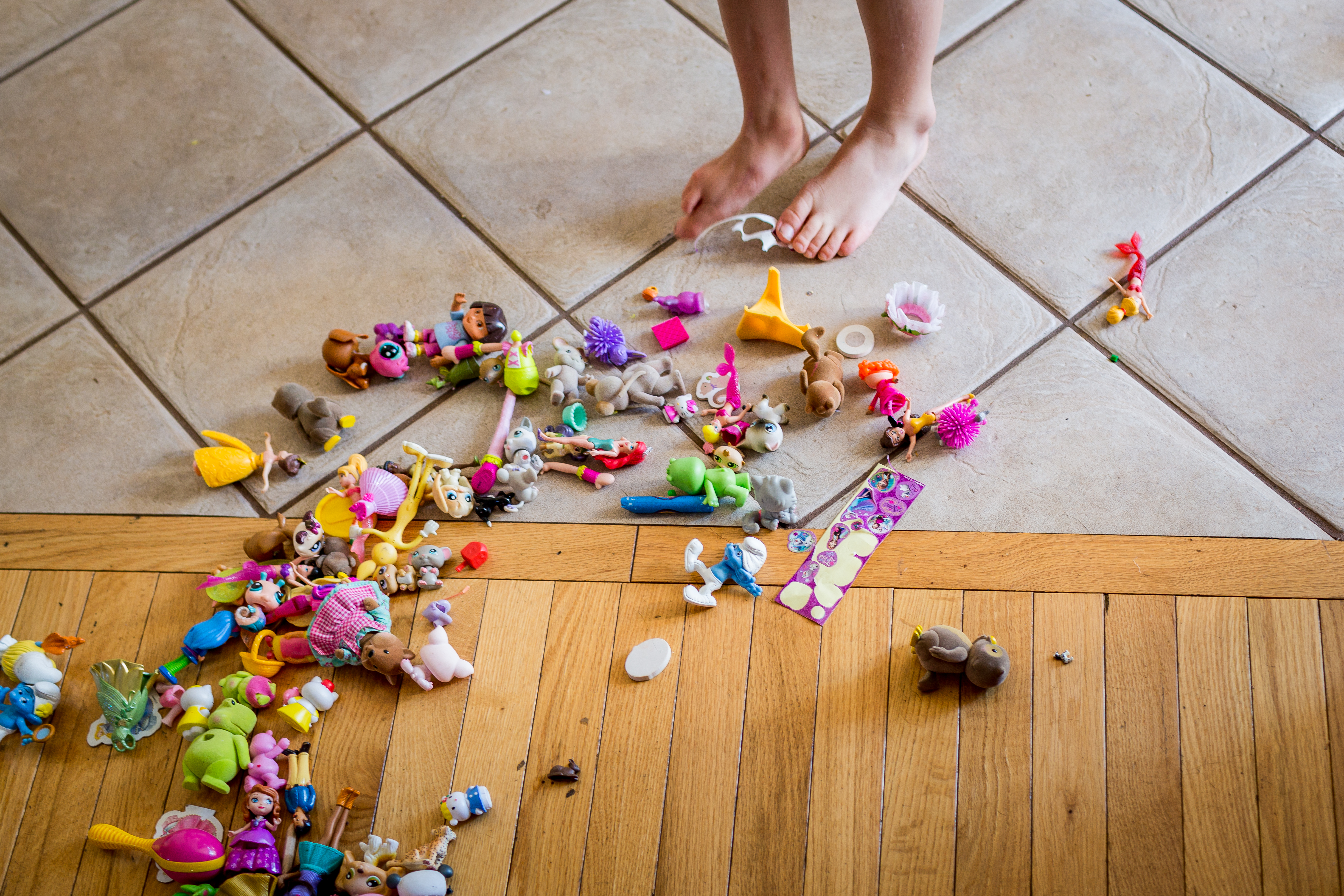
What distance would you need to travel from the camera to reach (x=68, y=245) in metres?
1.63

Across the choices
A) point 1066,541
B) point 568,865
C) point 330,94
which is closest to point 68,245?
point 330,94

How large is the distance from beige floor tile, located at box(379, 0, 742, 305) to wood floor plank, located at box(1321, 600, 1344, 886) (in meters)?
1.02

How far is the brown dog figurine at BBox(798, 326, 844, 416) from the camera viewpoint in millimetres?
1276

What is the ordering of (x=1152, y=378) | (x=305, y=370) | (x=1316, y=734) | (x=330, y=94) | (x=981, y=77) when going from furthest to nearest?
(x=330, y=94) < (x=981, y=77) < (x=305, y=370) < (x=1152, y=378) < (x=1316, y=734)

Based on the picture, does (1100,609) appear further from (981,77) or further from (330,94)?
(330,94)

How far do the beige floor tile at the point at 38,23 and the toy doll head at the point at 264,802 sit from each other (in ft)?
5.06

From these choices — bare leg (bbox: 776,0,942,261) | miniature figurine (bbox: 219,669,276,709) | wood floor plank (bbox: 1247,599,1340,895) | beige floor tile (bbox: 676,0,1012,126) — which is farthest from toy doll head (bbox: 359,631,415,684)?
beige floor tile (bbox: 676,0,1012,126)

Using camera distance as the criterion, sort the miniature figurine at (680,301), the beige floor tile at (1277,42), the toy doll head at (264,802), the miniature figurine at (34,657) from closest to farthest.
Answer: the toy doll head at (264,802) → the miniature figurine at (34,657) → the miniature figurine at (680,301) → the beige floor tile at (1277,42)

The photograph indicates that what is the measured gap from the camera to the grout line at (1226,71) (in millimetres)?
1511

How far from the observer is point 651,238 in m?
1.53

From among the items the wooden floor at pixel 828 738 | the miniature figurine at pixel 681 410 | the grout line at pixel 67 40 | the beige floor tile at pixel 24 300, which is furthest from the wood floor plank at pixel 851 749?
the grout line at pixel 67 40

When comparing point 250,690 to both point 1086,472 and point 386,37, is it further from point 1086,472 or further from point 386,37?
point 386,37

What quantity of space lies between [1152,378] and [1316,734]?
1.62ft

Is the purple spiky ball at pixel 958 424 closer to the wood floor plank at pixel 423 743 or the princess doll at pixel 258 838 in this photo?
the wood floor plank at pixel 423 743
